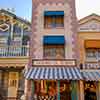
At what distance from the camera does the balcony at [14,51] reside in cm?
1869

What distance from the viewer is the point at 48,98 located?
59.8 ft

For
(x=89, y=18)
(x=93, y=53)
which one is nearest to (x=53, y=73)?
(x=93, y=53)

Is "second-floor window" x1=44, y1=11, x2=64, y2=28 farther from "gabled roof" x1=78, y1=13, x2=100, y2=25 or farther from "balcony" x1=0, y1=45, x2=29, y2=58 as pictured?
"balcony" x1=0, y1=45, x2=29, y2=58

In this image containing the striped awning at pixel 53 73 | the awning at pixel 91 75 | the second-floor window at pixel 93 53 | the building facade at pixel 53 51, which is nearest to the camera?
the striped awning at pixel 53 73

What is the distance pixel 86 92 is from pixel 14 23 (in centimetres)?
900

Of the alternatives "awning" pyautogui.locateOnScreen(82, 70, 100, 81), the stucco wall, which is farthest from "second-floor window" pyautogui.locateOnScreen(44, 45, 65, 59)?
"awning" pyautogui.locateOnScreen(82, 70, 100, 81)

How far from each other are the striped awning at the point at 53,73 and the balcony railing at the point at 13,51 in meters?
1.62

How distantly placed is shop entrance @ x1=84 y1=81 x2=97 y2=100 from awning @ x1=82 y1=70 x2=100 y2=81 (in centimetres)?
135

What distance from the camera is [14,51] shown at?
1881 cm

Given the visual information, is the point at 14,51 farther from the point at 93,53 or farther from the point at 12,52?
the point at 93,53

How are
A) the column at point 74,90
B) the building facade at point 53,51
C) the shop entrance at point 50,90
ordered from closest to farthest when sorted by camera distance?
1. the column at point 74,90
2. the building facade at point 53,51
3. the shop entrance at point 50,90

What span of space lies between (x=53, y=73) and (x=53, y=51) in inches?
104

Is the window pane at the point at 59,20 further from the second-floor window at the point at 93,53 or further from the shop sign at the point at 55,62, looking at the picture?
the shop sign at the point at 55,62

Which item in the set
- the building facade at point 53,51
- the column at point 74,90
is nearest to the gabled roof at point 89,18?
the building facade at point 53,51
